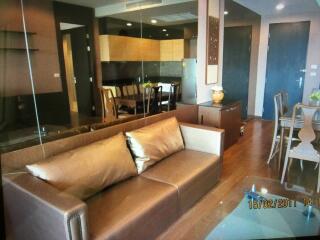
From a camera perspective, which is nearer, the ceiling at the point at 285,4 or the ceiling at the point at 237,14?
the ceiling at the point at 237,14

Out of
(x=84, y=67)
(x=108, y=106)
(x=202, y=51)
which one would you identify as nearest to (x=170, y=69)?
(x=202, y=51)

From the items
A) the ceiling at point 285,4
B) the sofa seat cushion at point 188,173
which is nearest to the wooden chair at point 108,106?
the sofa seat cushion at point 188,173

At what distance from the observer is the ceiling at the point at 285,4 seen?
4.41 meters

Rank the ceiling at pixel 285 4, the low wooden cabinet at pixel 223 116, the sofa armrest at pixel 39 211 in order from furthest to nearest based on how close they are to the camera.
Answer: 1. the ceiling at pixel 285 4
2. the low wooden cabinet at pixel 223 116
3. the sofa armrest at pixel 39 211

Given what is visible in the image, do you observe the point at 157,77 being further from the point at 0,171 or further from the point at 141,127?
the point at 0,171

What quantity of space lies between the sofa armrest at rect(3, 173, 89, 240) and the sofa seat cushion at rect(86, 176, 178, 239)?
182 millimetres

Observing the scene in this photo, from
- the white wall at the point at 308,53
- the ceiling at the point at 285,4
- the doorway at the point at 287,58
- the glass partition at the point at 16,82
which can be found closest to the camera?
the glass partition at the point at 16,82

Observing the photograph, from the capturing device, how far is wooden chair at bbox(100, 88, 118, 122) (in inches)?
90.0

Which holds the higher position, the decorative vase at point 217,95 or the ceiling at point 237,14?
the ceiling at point 237,14

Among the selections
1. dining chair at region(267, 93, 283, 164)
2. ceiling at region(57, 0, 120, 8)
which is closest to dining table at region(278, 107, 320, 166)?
dining chair at region(267, 93, 283, 164)

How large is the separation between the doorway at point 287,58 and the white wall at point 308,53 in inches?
3.0

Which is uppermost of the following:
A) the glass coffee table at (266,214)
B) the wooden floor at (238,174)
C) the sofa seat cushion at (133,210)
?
the sofa seat cushion at (133,210)

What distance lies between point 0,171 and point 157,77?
1913 millimetres

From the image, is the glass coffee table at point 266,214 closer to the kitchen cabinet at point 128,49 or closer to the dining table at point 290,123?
the dining table at point 290,123
